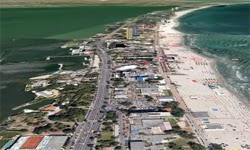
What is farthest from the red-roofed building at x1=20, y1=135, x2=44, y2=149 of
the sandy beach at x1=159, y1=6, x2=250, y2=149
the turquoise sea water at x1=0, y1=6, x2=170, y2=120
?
the sandy beach at x1=159, y1=6, x2=250, y2=149

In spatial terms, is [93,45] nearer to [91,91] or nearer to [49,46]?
[49,46]

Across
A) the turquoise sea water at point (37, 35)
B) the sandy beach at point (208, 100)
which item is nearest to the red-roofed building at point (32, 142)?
the turquoise sea water at point (37, 35)

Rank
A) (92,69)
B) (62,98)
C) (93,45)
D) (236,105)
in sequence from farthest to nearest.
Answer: (93,45), (92,69), (62,98), (236,105)

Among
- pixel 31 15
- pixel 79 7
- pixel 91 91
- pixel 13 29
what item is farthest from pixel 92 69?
pixel 79 7

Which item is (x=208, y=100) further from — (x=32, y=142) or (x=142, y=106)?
(x=32, y=142)

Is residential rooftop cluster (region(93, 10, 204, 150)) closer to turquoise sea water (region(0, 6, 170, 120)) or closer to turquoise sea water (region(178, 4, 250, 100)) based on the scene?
turquoise sea water (region(178, 4, 250, 100))
